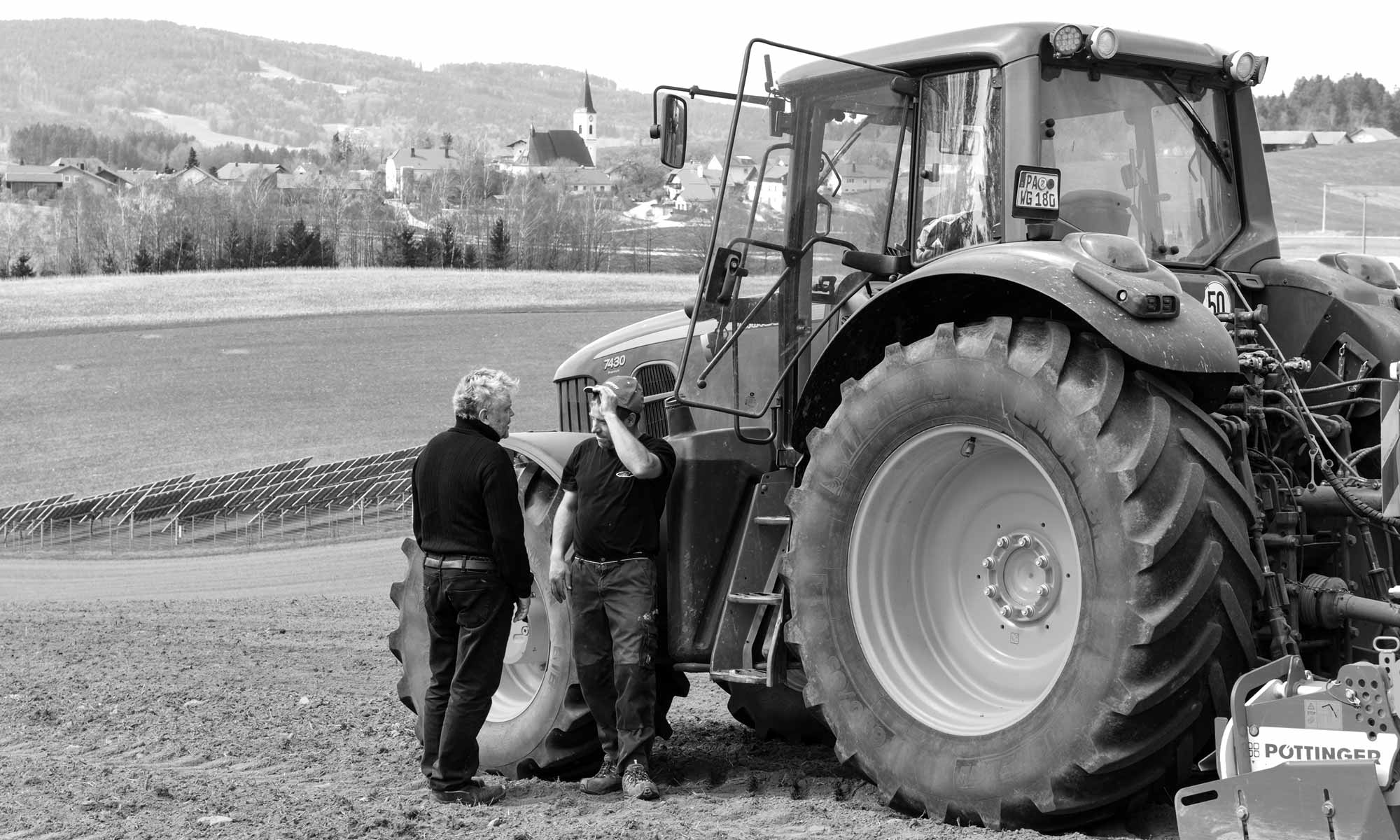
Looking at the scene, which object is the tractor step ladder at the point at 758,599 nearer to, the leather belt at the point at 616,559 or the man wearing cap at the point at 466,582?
the leather belt at the point at 616,559

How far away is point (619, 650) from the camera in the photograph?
6.20m

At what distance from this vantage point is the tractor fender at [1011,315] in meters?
4.41

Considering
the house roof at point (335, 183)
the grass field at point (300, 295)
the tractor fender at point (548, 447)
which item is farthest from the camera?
the house roof at point (335, 183)

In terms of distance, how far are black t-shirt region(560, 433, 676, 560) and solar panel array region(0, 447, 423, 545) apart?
16.7 m

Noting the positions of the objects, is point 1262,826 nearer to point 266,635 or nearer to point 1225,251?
point 1225,251

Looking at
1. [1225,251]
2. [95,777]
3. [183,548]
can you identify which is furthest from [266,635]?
[183,548]

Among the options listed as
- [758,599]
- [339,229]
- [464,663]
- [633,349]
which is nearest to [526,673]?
[464,663]

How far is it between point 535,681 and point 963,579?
262cm

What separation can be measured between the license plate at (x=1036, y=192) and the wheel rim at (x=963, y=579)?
978 mm

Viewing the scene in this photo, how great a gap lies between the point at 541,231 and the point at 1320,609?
86.7 metres

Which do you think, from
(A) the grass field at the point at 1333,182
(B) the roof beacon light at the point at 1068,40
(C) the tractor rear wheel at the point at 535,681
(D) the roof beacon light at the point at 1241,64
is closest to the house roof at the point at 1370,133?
(A) the grass field at the point at 1333,182

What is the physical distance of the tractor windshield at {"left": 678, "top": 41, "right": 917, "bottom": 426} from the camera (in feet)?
19.9

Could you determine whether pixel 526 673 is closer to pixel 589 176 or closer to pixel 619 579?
pixel 619 579

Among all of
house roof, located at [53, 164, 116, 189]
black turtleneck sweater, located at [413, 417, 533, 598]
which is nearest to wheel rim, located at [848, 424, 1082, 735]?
black turtleneck sweater, located at [413, 417, 533, 598]
